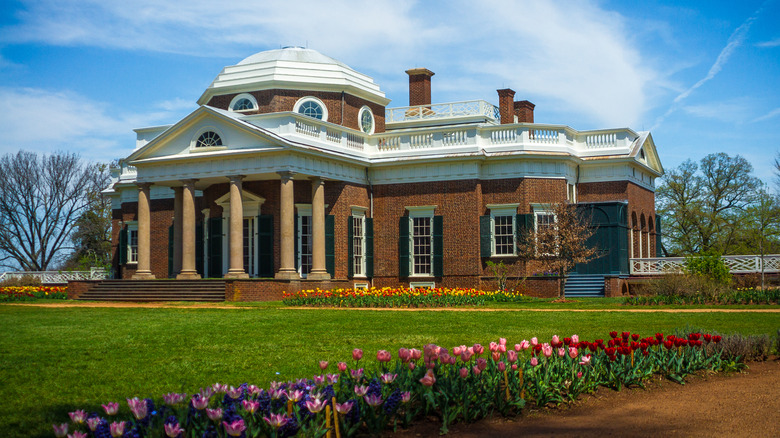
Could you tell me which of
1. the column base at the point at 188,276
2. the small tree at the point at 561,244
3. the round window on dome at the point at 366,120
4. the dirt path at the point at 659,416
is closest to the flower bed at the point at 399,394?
the dirt path at the point at 659,416

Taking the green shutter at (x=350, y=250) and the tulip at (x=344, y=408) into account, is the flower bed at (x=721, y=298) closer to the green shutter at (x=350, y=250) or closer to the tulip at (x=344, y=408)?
the green shutter at (x=350, y=250)

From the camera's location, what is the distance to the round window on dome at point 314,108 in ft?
115

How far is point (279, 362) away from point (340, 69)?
2652 cm

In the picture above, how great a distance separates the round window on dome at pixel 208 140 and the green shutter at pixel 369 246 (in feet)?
23.1

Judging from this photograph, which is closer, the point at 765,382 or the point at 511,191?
the point at 765,382

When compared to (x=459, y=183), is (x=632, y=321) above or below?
below

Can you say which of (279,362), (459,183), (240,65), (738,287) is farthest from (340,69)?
(279,362)

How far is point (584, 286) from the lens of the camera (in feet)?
103

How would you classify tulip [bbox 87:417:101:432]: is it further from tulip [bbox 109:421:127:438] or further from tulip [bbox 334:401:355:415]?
tulip [bbox 334:401:355:415]

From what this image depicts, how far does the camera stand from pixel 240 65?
36.0 m

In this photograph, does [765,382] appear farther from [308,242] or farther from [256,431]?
[308,242]

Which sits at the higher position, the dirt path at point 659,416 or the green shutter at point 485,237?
the green shutter at point 485,237

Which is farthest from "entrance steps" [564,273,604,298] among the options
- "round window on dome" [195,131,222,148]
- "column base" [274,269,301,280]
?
"round window on dome" [195,131,222,148]

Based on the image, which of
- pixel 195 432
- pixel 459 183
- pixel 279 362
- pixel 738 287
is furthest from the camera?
pixel 459 183
